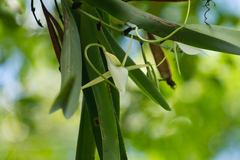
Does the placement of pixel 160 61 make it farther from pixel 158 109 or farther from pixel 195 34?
pixel 158 109

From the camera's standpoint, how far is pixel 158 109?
126 cm

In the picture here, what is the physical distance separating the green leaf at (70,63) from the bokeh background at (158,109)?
83 centimetres

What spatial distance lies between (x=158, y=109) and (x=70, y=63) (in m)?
1.10

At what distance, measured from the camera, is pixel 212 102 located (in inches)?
46.2

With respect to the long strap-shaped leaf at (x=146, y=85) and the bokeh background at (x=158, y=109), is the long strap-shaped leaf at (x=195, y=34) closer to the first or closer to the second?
the long strap-shaped leaf at (x=146, y=85)

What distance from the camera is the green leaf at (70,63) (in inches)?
6.6

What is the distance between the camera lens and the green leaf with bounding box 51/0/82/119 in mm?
168

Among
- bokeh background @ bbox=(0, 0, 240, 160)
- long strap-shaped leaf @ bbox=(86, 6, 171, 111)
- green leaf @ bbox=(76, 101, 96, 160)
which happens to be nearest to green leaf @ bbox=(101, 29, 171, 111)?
long strap-shaped leaf @ bbox=(86, 6, 171, 111)

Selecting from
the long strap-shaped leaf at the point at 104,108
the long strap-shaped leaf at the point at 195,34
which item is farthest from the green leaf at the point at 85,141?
the long strap-shaped leaf at the point at 195,34

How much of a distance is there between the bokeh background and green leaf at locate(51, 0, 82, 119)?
0.83 meters

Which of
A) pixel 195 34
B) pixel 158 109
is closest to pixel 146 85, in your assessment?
pixel 195 34

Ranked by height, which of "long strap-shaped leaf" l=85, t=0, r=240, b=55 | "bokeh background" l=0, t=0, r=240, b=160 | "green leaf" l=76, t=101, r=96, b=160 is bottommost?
"bokeh background" l=0, t=0, r=240, b=160

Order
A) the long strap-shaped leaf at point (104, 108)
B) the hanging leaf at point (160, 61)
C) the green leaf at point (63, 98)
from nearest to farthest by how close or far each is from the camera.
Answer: the green leaf at point (63, 98) → the long strap-shaped leaf at point (104, 108) → the hanging leaf at point (160, 61)

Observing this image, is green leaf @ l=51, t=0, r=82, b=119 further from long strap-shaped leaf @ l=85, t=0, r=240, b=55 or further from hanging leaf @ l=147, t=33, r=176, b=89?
hanging leaf @ l=147, t=33, r=176, b=89
